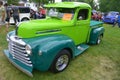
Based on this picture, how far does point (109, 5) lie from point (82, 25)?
4347 centimetres

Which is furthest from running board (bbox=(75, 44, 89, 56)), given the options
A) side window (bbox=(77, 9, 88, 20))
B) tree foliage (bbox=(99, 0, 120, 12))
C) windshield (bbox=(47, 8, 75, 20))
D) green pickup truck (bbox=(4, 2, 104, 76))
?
tree foliage (bbox=(99, 0, 120, 12))

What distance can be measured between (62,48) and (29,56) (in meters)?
0.98

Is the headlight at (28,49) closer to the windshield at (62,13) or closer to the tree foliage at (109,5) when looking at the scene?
the windshield at (62,13)

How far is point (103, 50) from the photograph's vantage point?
777cm

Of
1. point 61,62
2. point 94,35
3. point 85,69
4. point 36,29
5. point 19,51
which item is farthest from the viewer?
point 94,35

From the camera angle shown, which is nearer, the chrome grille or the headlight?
the headlight

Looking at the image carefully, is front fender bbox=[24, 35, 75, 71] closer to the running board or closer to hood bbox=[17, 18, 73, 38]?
hood bbox=[17, 18, 73, 38]

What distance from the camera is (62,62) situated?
5367mm

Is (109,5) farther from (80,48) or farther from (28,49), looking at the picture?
(28,49)

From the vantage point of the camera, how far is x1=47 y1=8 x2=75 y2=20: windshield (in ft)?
19.9

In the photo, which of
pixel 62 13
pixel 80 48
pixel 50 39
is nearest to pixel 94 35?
pixel 80 48

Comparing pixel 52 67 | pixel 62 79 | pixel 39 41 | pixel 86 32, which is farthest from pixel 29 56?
pixel 86 32

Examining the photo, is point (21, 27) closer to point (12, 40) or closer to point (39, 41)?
point (12, 40)

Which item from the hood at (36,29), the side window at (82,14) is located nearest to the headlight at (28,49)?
the hood at (36,29)
